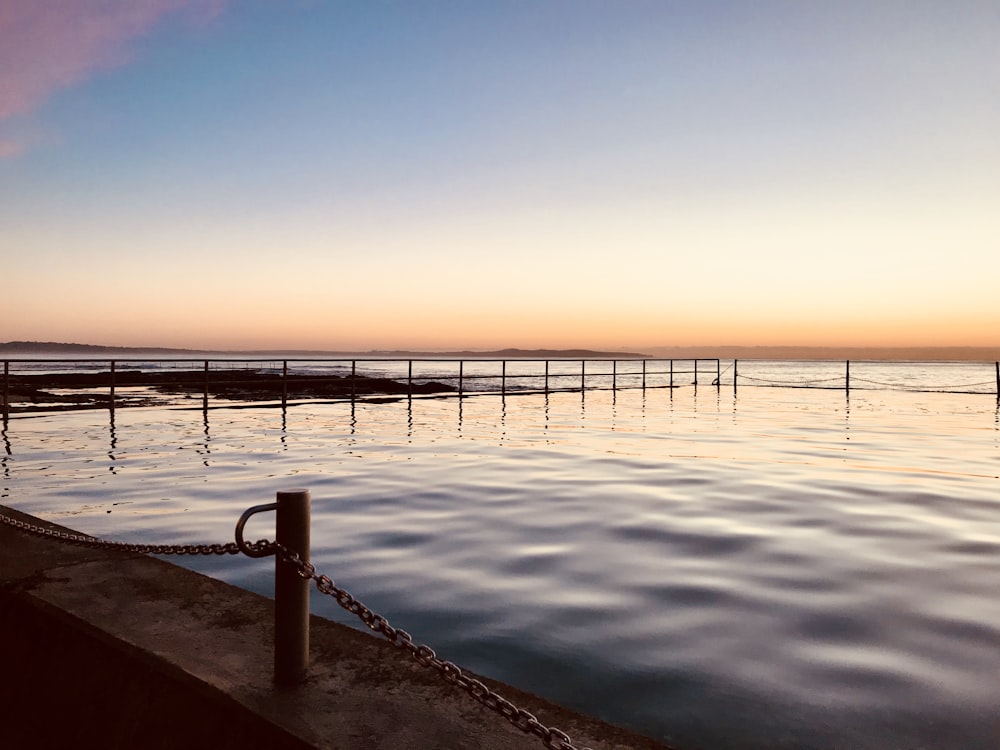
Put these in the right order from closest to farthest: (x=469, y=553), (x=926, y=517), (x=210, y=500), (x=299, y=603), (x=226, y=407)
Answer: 1. (x=299, y=603)
2. (x=469, y=553)
3. (x=926, y=517)
4. (x=210, y=500)
5. (x=226, y=407)

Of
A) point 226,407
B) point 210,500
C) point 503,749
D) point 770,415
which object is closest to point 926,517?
point 503,749

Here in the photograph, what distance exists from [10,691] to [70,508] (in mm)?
3583

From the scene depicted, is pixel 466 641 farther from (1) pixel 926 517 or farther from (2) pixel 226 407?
(2) pixel 226 407

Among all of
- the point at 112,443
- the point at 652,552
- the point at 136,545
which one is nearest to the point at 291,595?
the point at 136,545

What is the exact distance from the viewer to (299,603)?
89.8 inches

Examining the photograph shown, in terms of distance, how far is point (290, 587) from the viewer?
2.25 metres

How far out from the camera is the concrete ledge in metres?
2.08

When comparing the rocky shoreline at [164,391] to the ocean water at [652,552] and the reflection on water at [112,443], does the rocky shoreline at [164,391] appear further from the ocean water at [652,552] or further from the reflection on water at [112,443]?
the ocean water at [652,552]

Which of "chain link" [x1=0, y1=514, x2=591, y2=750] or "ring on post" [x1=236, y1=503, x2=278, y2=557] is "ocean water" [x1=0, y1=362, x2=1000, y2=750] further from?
"ring on post" [x1=236, y1=503, x2=278, y2=557]

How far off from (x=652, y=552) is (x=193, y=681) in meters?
3.34

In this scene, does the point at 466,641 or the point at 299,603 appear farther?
the point at 466,641

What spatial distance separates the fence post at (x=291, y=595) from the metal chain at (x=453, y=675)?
0.04 metres

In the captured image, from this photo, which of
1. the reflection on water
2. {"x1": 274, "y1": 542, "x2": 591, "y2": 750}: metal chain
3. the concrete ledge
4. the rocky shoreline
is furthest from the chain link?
the rocky shoreline

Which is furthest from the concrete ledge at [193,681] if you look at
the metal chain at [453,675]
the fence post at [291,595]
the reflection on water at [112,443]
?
the reflection on water at [112,443]
